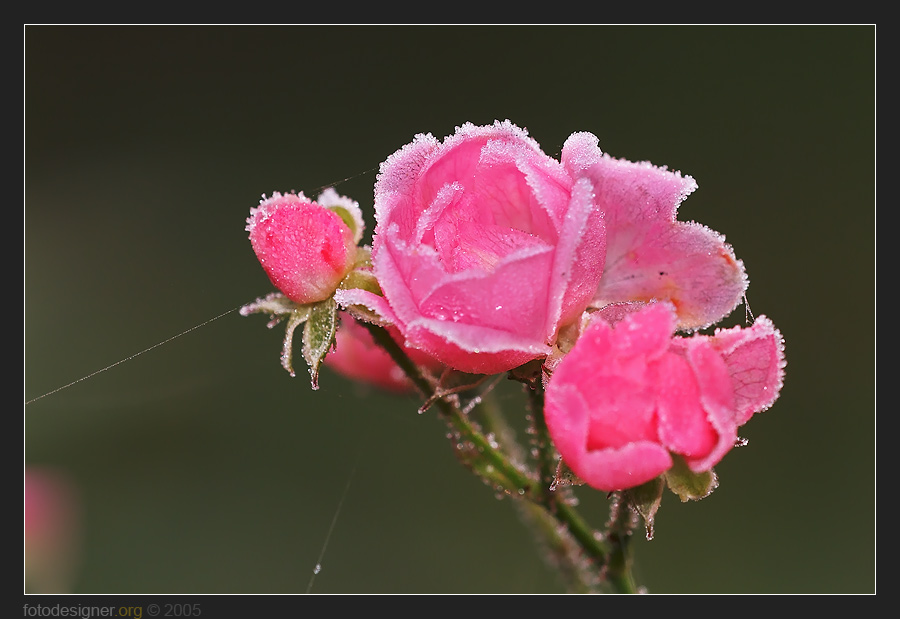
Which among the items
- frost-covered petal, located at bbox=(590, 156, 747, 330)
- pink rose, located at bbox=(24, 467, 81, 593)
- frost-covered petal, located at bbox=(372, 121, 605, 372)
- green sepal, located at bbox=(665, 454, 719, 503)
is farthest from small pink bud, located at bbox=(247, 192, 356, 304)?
pink rose, located at bbox=(24, 467, 81, 593)

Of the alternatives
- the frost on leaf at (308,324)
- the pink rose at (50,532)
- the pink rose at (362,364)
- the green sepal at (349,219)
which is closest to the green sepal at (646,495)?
the frost on leaf at (308,324)

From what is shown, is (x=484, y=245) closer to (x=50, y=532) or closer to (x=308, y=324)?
(x=308, y=324)

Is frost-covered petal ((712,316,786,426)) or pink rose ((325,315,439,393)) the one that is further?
pink rose ((325,315,439,393))

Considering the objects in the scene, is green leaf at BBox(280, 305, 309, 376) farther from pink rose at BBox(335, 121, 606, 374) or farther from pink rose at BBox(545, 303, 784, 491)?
pink rose at BBox(545, 303, 784, 491)

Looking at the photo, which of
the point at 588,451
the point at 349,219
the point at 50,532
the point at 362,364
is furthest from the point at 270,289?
the point at 588,451

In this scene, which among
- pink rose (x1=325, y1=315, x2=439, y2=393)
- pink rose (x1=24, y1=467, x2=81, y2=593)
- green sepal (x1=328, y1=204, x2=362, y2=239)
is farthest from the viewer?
pink rose (x1=24, y1=467, x2=81, y2=593)

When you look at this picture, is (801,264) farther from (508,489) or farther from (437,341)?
(437,341)
